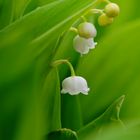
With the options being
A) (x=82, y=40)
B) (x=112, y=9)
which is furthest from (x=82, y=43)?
(x=112, y=9)

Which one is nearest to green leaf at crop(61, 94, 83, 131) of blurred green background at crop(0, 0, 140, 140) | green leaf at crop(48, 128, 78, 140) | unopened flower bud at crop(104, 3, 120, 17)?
blurred green background at crop(0, 0, 140, 140)

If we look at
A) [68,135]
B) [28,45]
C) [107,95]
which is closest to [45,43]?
[28,45]

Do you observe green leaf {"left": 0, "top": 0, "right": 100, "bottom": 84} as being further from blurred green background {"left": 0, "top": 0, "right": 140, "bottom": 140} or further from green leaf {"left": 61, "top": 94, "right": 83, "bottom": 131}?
green leaf {"left": 61, "top": 94, "right": 83, "bottom": 131}

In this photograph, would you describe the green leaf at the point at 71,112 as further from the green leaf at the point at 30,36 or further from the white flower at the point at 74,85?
the green leaf at the point at 30,36

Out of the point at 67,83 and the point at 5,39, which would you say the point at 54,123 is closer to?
the point at 67,83

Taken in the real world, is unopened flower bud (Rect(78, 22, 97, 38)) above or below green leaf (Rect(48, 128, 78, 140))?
above

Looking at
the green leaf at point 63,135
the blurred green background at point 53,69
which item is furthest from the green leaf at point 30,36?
the green leaf at point 63,135
